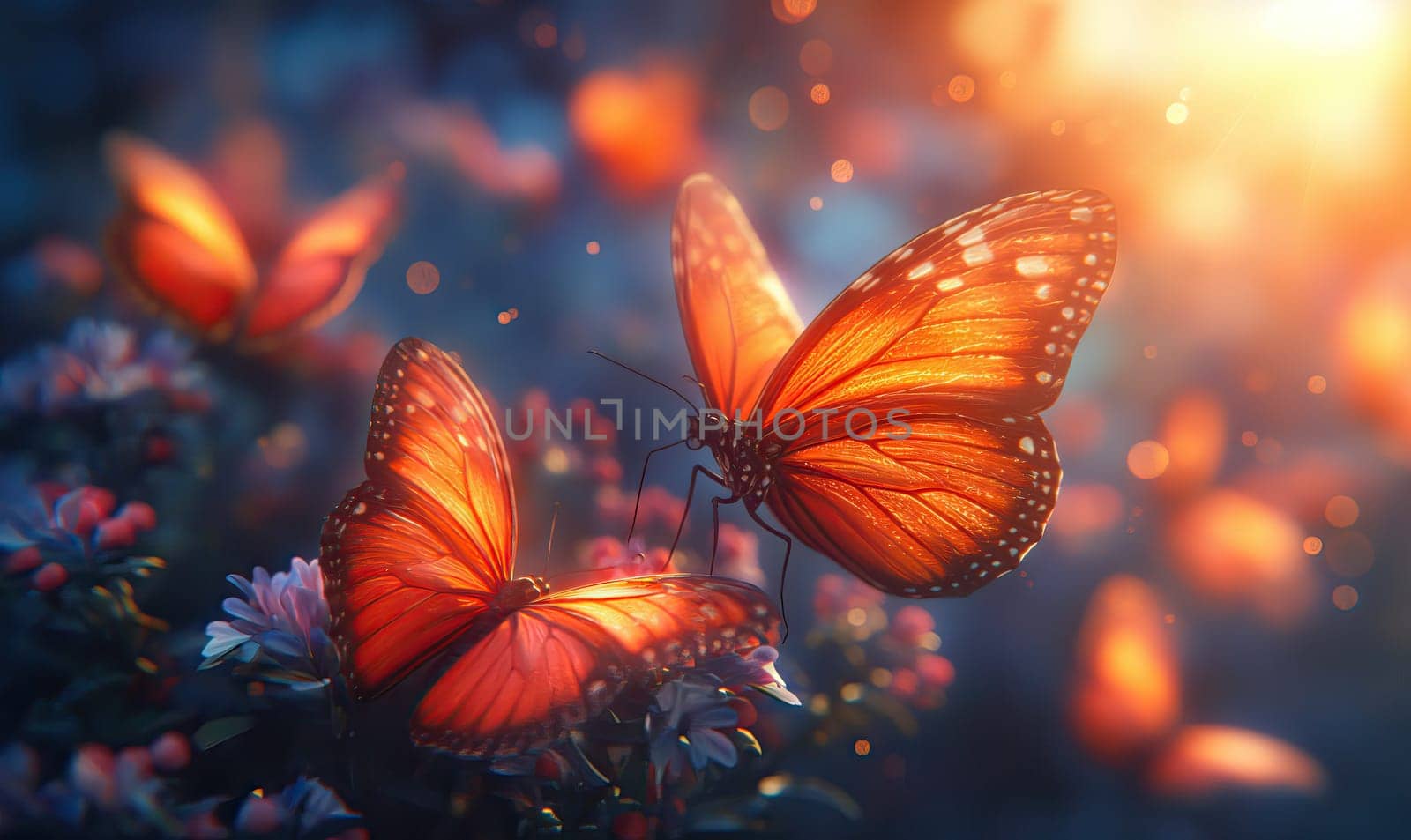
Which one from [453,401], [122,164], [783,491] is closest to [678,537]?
[783,491]

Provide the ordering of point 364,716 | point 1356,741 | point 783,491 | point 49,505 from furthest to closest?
point 1356,741 → point 783,491 → point 49,505 → point 364,716

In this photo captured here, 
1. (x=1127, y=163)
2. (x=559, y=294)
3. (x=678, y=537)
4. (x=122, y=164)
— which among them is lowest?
(x=678, y=537)

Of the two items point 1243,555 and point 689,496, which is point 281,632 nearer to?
point 689,496

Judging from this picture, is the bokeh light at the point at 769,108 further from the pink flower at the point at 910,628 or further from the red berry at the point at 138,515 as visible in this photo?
the red berry at the point at 138,515

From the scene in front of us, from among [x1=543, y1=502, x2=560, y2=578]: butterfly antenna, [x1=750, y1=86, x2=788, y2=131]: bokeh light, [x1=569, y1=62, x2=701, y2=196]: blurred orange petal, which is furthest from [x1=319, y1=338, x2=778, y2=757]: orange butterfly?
[x1=750, y1=86, x2=788, y2=131]: bokeh light

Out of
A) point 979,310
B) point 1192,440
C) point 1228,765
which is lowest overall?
point 1228,765

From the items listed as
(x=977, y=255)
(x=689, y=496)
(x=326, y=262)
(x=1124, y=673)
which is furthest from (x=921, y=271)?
(x=326, y=262)

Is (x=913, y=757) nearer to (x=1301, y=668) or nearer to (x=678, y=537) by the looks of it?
(x=678, y=537)
